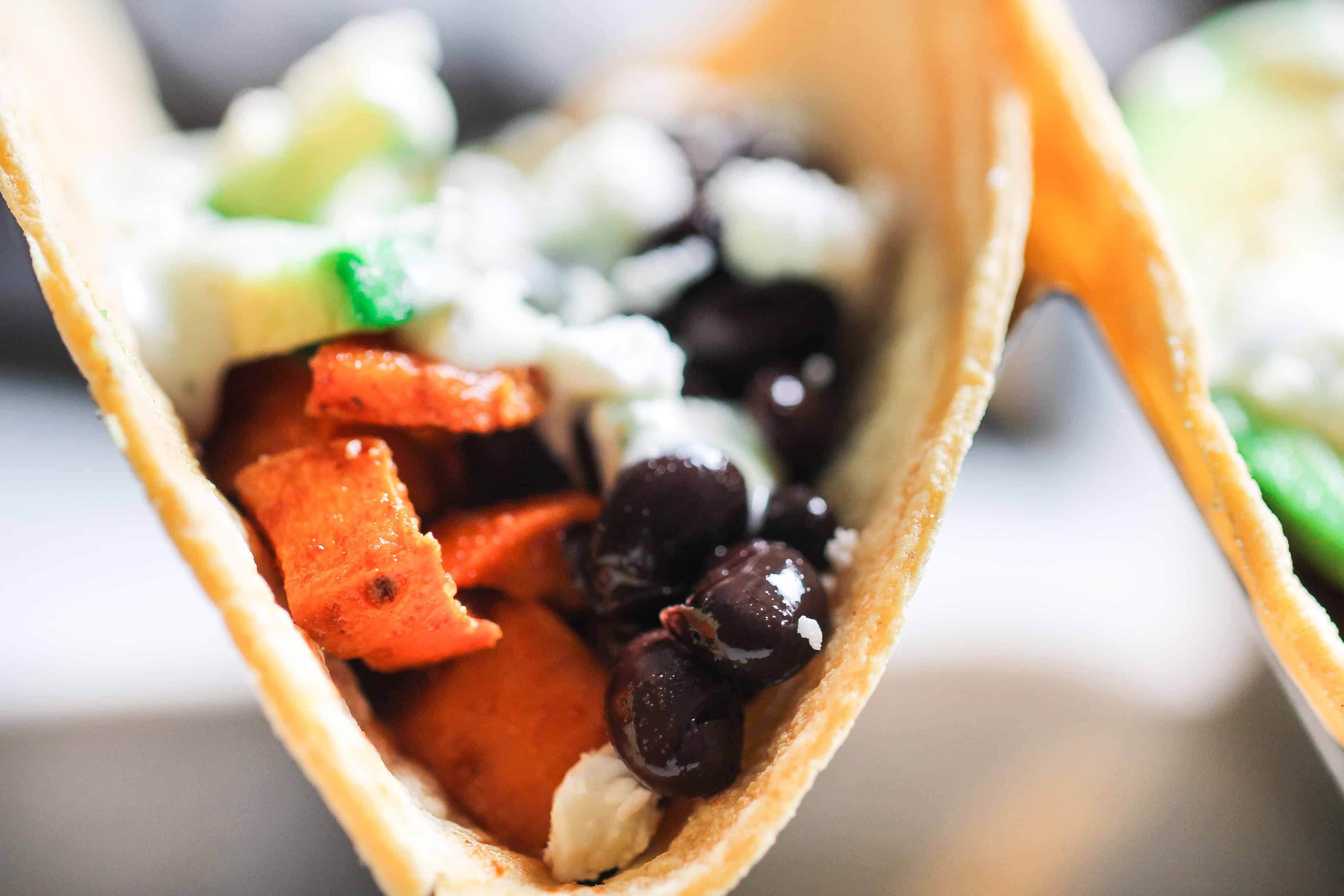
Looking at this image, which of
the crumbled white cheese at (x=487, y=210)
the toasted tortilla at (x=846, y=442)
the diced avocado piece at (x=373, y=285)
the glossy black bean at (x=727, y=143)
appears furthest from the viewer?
the glossy black bean at (x=727, y=143)

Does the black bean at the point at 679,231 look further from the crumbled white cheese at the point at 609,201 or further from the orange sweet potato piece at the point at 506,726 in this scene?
the orange sweet potato piece at the point at 506,726

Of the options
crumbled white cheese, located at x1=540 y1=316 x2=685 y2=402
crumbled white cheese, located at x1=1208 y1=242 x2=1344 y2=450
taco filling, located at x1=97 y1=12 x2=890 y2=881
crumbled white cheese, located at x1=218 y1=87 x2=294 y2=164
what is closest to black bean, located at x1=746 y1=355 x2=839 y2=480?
taco filling, located at x1=97 y1=12 x2=890 y2=881

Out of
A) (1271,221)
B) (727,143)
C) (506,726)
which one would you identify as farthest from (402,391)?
(1271,221)

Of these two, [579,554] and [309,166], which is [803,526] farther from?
[309,166]

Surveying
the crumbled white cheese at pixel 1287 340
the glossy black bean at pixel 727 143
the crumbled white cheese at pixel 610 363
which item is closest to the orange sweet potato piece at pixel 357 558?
the crumbled white cheese at pixel 610 363

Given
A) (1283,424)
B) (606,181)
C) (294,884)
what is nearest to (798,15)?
(606,181)

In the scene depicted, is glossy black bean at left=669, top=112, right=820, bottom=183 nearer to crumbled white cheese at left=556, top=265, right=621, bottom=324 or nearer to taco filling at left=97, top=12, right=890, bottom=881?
taco filling at left=97, top=12, right=890, bottom=881

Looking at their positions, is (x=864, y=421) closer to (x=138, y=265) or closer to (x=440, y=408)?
(x=440, y=408)
